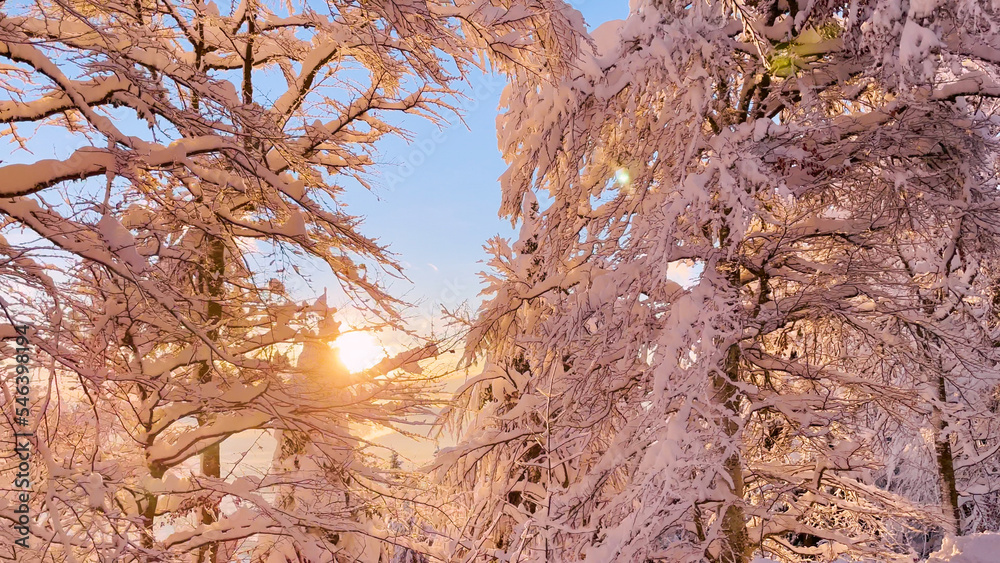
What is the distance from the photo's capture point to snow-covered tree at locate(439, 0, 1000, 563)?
165 inches

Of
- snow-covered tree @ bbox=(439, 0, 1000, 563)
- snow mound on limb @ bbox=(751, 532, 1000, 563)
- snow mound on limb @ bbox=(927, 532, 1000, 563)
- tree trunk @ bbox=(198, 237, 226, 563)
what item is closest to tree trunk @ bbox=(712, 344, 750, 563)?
snow-covered tree @ bbox=(439, 0, 1000, 563)

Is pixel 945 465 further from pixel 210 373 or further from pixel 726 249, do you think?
pixel 210 373

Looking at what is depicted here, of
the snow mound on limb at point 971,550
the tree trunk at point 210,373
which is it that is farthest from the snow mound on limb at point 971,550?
the tree trunk at point 210,373

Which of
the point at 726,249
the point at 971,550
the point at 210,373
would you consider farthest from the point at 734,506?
the point at 210,373

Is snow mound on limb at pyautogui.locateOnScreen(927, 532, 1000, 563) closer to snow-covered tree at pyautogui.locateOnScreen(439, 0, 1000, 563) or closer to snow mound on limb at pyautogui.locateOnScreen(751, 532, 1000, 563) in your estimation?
snow mound on limb at pyautogui.locateOnScreen(751, 532, 1000, 563)

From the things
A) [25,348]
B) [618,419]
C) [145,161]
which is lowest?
[25,348]

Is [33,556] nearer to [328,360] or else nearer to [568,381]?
[328,360]

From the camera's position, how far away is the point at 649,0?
5.50 metres

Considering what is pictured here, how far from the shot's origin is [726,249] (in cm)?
473

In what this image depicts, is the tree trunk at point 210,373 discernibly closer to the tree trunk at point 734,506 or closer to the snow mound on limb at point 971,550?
the tree trunk at point 734,506

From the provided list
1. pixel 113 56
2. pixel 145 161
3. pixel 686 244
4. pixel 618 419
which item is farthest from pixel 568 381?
pixel 113 56

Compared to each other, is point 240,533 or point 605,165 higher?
point 605,165

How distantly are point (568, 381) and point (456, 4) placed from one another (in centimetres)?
363

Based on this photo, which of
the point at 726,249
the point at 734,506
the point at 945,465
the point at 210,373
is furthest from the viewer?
the point at 945,465
